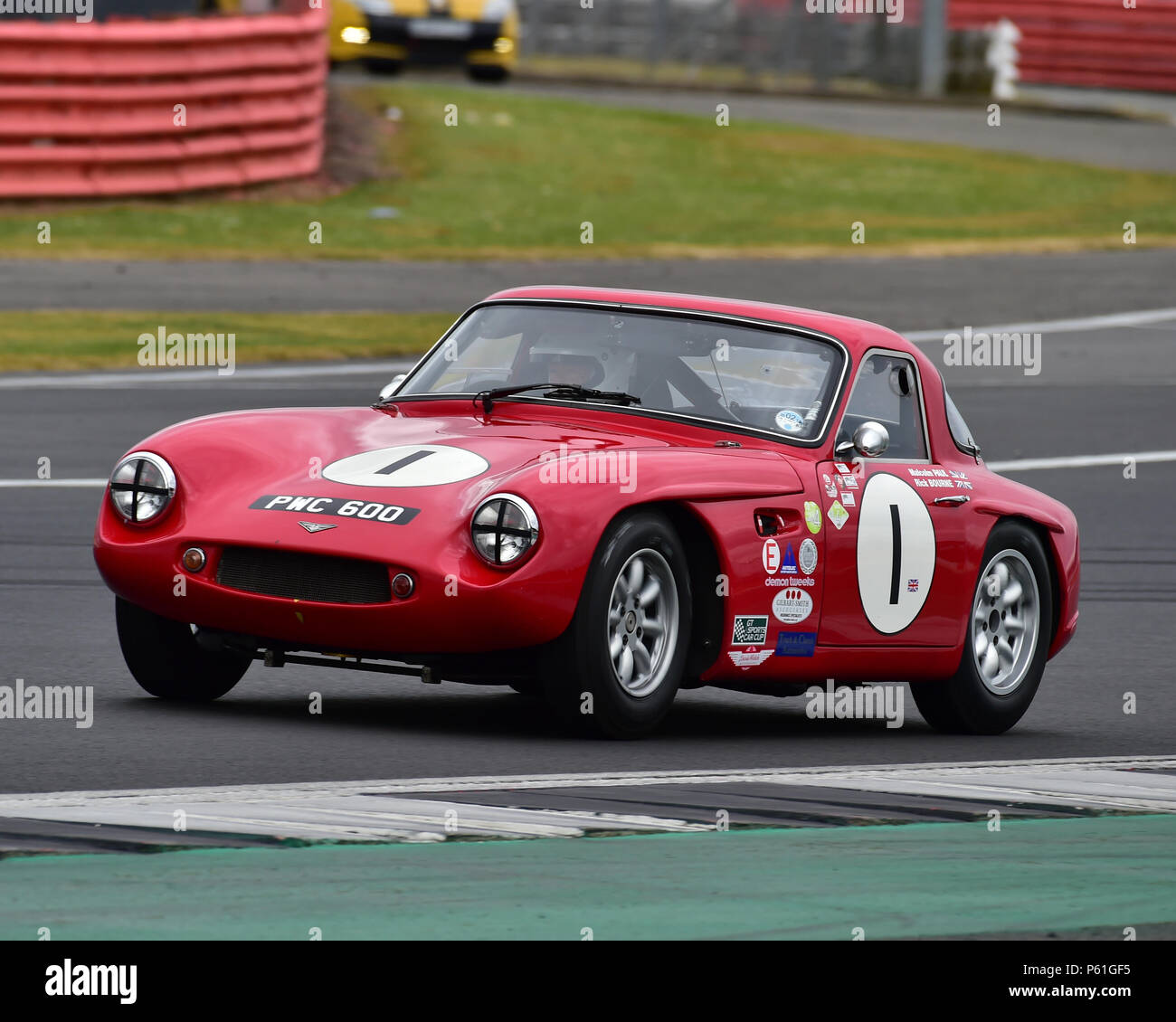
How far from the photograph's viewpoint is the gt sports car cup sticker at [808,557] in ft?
26.6

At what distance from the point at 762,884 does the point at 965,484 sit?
3.46m

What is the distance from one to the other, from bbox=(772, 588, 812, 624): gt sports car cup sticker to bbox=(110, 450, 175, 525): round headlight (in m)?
1.80

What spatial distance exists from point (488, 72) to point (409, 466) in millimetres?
32944

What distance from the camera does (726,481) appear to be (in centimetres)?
786

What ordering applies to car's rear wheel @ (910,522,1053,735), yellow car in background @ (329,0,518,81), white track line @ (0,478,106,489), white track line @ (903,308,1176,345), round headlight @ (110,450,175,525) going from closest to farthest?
round headlight @ (110,450,175,525), car's rear wheel @ (910,522,1053,735), white track line @ (0,478,106,489), white track line @ (903,308,1176,345), yellow car in background @ (329,0,518,81)

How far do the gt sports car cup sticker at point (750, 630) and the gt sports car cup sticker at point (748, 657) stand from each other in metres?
0.02

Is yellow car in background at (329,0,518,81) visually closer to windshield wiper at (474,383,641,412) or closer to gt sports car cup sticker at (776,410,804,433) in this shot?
→ windshield wiper at (474,383,641,412)

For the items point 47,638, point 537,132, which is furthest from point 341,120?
point 47,638

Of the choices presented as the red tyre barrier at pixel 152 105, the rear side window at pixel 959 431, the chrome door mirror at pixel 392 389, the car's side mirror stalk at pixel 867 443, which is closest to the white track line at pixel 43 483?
the chrome door mirror at pixel 392 389

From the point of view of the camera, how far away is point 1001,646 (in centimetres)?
899

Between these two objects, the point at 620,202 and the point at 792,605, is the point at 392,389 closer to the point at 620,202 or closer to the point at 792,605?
the point at 792,605

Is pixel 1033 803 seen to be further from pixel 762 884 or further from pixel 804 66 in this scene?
pixel 804 66

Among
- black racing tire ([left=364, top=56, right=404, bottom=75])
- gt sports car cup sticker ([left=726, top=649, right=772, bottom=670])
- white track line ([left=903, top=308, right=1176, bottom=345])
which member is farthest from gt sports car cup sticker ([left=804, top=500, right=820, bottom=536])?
black racing tire ([left=364, top=56, right=404, bottom=75])

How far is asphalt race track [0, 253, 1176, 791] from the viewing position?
721 centimetres
